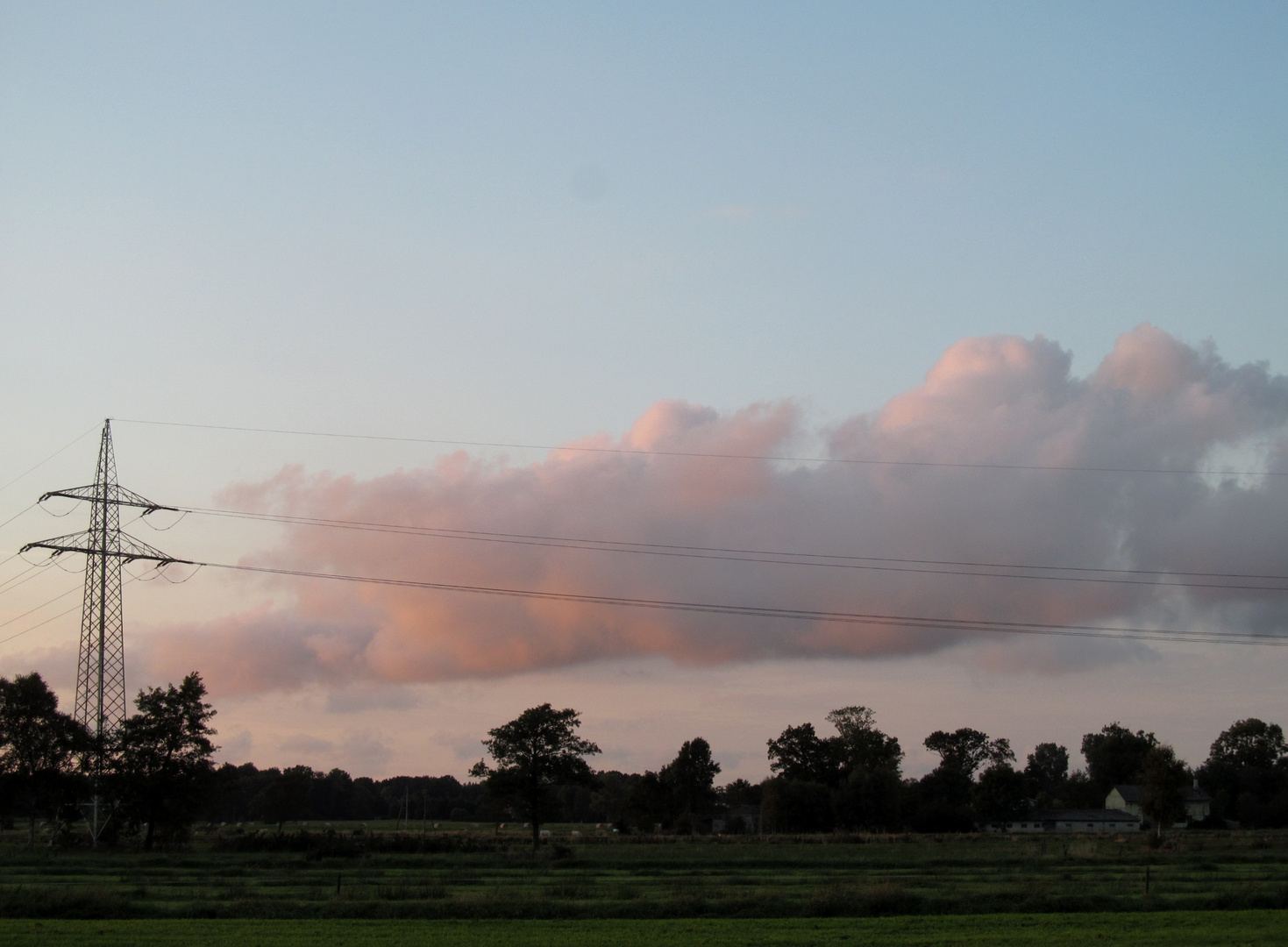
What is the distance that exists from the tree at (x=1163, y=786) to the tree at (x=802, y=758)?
179ft

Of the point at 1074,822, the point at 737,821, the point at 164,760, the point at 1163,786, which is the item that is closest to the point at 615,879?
the point at 164,760

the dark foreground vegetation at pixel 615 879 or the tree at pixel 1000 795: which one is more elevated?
the dark foreground vegetation at pixel 615 879

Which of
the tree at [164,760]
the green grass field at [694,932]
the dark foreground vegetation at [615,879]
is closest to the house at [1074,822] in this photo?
the dark foreground vegetation at [615,879]

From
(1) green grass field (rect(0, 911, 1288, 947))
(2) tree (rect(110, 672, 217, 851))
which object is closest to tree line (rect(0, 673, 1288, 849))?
(2) tree (rect(110, 672, 217, 851))

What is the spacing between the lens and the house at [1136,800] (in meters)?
136

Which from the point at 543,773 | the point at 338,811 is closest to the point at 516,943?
the point at 543,773

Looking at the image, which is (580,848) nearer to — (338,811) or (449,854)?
(449,854)

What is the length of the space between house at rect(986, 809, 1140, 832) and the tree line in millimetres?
1521

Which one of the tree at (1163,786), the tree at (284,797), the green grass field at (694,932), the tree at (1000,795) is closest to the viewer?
the green grass field at (694,932)

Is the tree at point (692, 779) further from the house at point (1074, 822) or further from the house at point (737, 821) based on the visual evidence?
the house at point (1074, 822)

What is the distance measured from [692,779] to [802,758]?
1585cm

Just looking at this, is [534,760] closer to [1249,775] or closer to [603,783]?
[603,783]

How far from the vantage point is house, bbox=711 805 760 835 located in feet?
415

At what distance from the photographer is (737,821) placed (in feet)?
423
